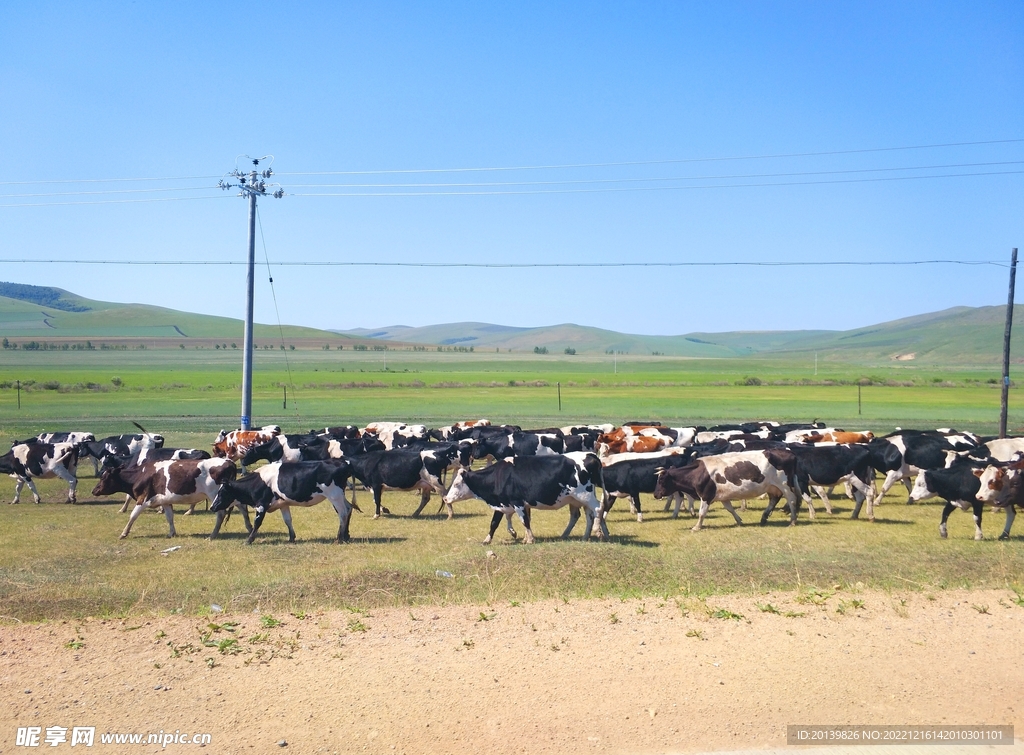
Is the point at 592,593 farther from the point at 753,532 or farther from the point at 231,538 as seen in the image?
the point at 231,538

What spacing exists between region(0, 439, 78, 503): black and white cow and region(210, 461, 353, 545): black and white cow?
26.5ft

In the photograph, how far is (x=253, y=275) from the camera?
34.5 meters

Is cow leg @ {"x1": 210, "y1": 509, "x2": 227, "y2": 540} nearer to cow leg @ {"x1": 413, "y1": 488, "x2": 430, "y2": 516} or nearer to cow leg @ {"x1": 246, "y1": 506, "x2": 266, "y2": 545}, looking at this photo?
cow leg @ {"x1": 246, "y1": 506, "x2": 266, "y2": 545}

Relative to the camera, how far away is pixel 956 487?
16281mm

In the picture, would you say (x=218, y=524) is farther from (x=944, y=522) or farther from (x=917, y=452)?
(x=917, y=452)

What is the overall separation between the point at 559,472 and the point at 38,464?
14233mm

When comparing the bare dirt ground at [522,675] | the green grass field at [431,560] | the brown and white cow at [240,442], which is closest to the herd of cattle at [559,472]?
the brown and white cow at [240,442]

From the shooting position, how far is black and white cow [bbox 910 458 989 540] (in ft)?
52.7

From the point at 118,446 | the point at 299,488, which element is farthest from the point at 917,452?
the point at 118,446

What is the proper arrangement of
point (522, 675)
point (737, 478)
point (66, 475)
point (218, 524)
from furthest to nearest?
point (66, 475) < point (737, 478) < point (218, 524) < point (522, 675)

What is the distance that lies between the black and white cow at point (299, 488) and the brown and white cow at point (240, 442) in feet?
33.4

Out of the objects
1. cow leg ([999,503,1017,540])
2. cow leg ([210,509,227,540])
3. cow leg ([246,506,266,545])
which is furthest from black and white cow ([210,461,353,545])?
cow leg ([999,503,1017,540])

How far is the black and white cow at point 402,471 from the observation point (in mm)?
20562

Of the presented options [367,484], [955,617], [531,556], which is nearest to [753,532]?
[531,556]
